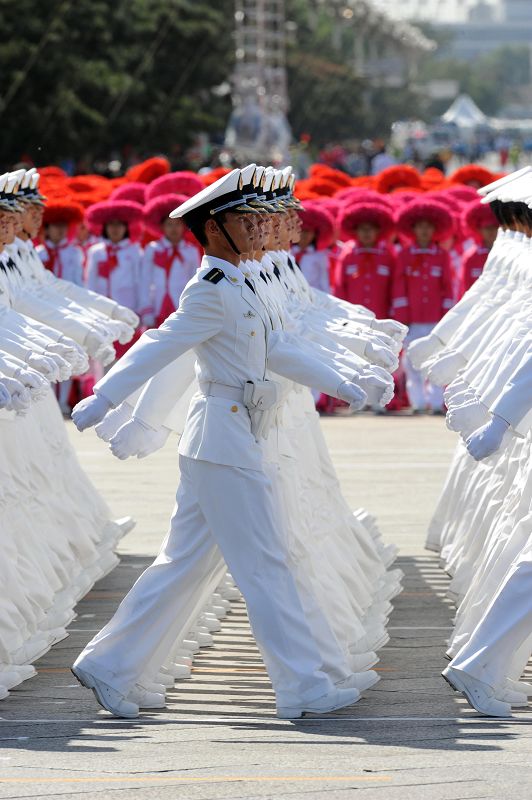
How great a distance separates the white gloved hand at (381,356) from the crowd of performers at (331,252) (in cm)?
900

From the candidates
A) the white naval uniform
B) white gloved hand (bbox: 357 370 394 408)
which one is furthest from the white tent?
the white naval uniform

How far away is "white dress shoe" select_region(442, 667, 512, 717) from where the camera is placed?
7.84 meters

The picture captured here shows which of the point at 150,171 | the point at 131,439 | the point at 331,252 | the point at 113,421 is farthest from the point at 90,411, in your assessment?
the point at 150,171

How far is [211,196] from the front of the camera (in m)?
8.12

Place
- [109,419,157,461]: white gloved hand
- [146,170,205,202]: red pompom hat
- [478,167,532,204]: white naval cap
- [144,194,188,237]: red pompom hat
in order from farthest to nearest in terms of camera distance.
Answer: [146,170,205,202]: red pompom hat, [144,194,188,237]: red pompom hat, [478,167,532,204]: white naval cap, [109,419,157,461]: white gloved hand

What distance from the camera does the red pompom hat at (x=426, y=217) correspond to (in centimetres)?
1873

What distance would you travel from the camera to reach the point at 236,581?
7934mm

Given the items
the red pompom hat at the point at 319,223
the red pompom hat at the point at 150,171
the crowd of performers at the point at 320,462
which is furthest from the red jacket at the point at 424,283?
the crowd of performers at the point at 320,462

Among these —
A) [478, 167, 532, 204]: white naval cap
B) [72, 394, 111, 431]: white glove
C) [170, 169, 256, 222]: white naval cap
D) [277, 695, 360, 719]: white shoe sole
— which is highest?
[170, 169, 256, 222]: white naval cap

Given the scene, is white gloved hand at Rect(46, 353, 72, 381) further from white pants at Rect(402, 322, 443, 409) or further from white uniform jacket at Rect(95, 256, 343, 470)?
white pants at Rect(402, 322, 443, 409)

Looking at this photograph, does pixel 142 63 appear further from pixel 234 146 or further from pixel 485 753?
pixel 485 753

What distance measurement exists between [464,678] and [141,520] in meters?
5.34

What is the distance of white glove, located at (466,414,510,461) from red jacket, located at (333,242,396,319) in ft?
38.0

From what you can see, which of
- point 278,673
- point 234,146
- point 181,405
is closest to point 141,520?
point 181,405
